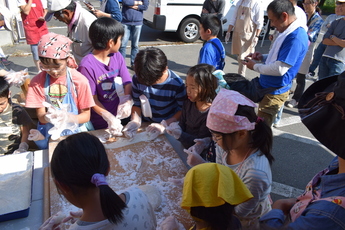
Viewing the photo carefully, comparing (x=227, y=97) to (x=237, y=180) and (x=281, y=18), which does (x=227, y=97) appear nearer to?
(x=237, y=180)

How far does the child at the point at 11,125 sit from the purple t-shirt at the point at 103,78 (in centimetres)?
62

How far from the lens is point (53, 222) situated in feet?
4.94

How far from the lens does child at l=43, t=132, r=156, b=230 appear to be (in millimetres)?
1152

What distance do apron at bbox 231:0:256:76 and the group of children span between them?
2.38 metres

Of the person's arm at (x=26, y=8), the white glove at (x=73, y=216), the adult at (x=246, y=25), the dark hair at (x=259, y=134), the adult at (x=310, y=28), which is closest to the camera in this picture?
the white glove at (x=73, y=216)

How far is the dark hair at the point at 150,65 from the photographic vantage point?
7.52ft

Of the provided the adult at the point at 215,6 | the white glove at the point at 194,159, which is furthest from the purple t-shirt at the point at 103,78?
the adult at the point at 215,6

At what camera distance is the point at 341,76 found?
3.35 feet

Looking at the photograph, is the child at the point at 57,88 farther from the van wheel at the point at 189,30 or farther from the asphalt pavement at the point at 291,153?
the van wheel at the point at 189,30

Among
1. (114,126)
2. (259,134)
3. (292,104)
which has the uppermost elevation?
(259,134)

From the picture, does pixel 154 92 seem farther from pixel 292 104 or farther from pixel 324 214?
pixel 292 104

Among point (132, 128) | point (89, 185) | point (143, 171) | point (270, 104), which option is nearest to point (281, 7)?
point (270, 104)

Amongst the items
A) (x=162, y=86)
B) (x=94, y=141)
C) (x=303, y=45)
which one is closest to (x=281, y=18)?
(x=303, y=45)

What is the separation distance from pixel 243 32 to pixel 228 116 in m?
4.58
